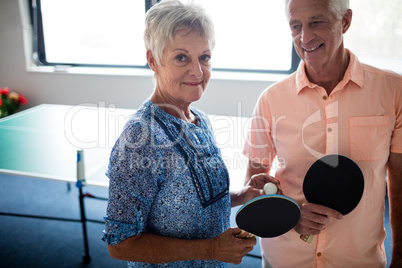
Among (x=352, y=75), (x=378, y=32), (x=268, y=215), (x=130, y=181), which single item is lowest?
(x=268, y=215)

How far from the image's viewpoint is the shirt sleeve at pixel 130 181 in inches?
36.4

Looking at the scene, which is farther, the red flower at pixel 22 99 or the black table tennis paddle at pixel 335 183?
the red flower at pixel 22 99

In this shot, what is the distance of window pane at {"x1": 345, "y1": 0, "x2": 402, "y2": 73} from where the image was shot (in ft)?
10.6

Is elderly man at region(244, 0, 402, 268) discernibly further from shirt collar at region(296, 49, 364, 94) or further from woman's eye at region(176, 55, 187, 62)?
woman's eye at region(176, 55, 187, 62)

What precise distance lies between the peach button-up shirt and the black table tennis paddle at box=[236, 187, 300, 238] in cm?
24

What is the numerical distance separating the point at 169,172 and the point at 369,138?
0.67 m

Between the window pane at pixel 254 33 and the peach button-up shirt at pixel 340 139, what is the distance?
8.35 feet

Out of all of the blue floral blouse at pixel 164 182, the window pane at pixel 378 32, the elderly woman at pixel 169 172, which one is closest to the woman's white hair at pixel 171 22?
the elderly woman at pixel 169 172

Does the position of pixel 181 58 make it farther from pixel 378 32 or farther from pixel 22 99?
pixel 22 99

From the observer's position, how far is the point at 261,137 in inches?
50.7

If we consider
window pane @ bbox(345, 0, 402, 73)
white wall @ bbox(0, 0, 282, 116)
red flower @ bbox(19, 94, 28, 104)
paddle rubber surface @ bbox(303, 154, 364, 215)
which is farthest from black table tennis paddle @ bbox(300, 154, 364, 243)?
red flower @ bbox(19, 94, 28, 104)

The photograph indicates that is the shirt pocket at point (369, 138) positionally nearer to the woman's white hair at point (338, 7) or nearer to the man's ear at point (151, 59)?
the woman's white hair at point (338, 7)

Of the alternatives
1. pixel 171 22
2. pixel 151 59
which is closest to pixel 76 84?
pixel 151 59

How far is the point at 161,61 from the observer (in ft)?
3.40
